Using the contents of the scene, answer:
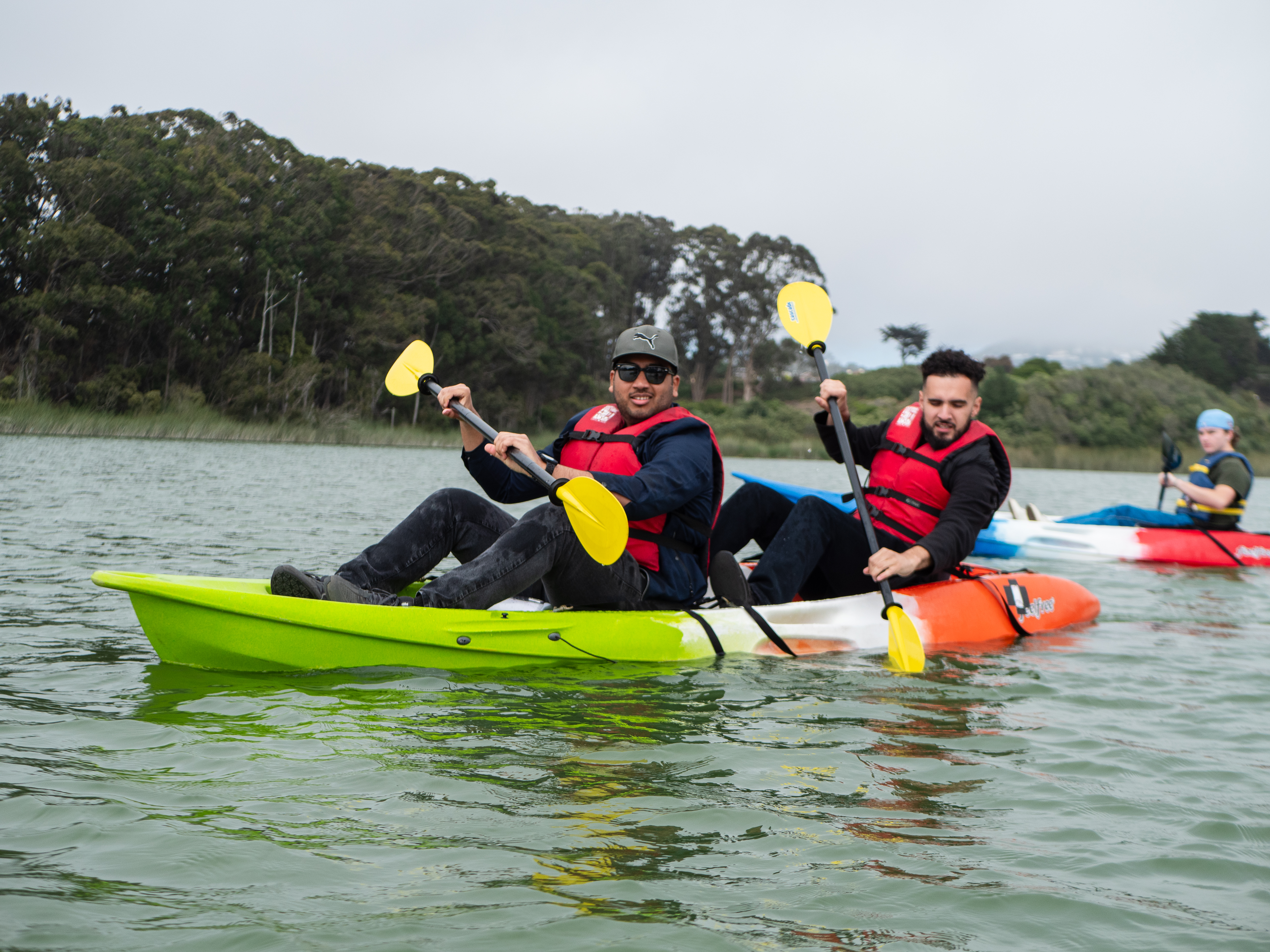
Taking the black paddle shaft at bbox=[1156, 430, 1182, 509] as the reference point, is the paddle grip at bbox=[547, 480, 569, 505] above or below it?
below

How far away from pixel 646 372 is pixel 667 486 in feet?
1.57

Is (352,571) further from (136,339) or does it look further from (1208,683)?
(136,339)

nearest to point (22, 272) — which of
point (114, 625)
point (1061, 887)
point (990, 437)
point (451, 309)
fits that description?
point (451, 309)

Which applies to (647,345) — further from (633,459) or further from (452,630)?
(452,630)

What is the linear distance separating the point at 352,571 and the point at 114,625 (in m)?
1.27

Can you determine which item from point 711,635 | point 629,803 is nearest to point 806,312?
point 711,635

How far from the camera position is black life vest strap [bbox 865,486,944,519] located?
4.82 metres

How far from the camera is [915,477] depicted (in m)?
4.82

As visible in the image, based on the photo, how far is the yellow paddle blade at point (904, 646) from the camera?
429 centimetres

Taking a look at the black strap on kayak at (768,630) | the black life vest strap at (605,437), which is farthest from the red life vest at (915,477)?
the black life vest strap at (605,437)

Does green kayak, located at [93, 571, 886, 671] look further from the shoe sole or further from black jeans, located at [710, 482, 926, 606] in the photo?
black jeans, located at [710, 482, 926, 606]

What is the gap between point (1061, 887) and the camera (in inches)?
87.7

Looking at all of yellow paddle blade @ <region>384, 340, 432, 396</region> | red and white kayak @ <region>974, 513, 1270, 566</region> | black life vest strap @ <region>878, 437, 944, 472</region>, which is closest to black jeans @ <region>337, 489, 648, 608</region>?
yellow paddle blade @ <region>384, 340, 432, 396</region>

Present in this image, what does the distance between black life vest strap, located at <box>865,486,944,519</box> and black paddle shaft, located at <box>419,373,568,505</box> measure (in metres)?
1.74
